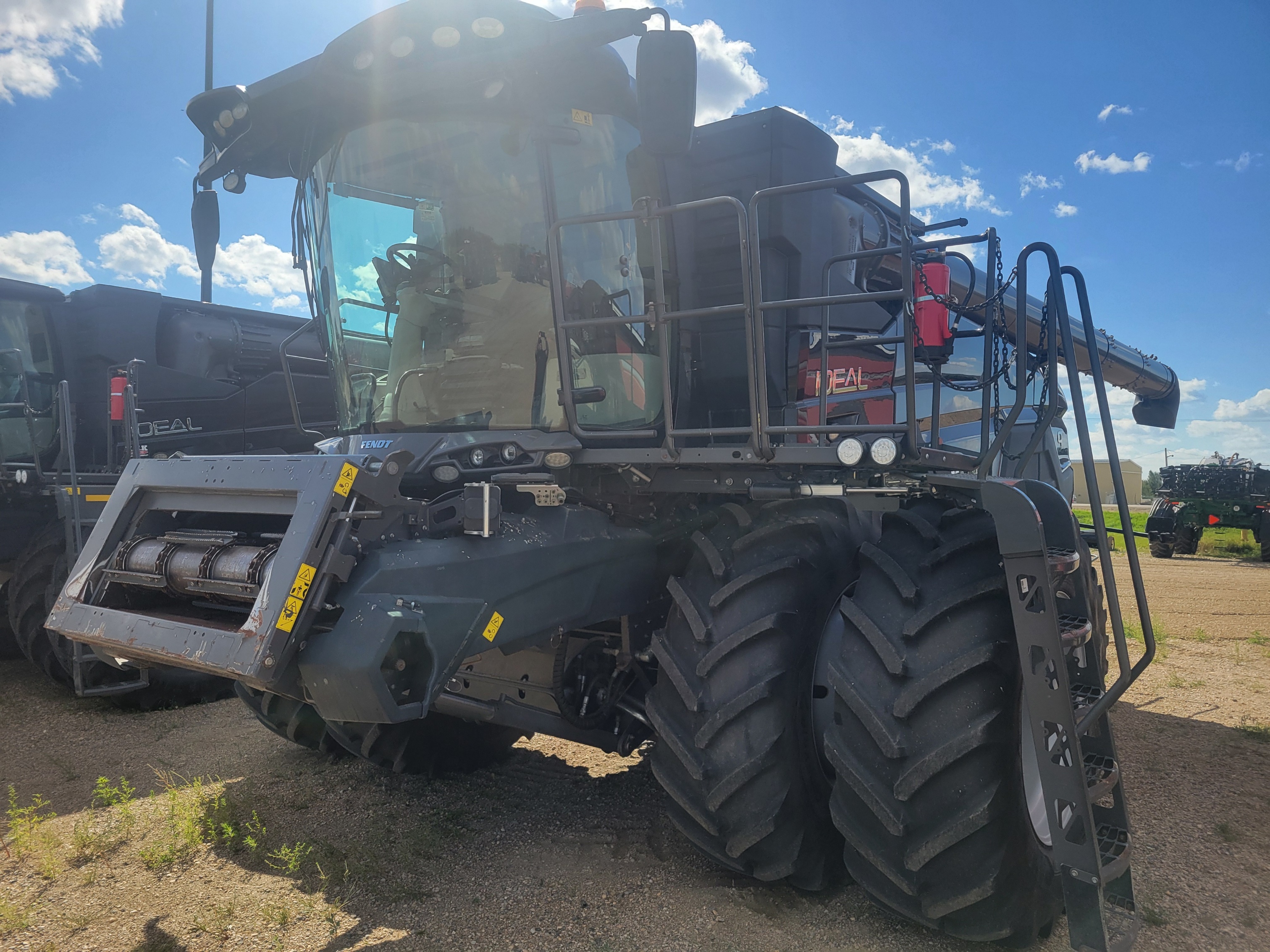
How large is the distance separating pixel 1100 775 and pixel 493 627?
6.62 feet

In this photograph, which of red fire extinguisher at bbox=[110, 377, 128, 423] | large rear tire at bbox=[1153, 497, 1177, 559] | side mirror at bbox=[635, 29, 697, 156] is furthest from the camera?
large rear tire at bbox=[1153, 497, 1177, 559]

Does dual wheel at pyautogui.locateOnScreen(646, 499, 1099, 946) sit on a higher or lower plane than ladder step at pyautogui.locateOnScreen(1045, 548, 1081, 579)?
lower

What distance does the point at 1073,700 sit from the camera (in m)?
2.63

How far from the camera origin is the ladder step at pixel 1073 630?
2.55 metres

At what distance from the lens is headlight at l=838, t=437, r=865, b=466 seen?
2828 millimetres

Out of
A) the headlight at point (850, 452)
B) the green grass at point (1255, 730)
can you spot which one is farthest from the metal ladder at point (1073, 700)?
the green grass at point (1255, 730)

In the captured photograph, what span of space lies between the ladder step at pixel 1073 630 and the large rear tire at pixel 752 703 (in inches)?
30.5

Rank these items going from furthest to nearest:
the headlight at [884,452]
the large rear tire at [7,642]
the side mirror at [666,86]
Answer: the large rear tire at [7,642] → the side mirror at [666,86] → the headlight at [884,452]

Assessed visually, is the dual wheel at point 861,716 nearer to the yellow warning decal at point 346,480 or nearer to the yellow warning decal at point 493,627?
the yellow warning decal at point 493,627

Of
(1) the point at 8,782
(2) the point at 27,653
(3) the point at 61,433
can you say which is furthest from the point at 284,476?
(2) the point at 27,653

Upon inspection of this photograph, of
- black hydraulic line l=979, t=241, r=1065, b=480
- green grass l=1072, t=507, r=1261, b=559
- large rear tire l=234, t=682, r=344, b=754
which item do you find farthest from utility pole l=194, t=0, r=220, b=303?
green grass l=1072, t=507, r=1261, b=559

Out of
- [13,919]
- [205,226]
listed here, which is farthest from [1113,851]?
[205,226]

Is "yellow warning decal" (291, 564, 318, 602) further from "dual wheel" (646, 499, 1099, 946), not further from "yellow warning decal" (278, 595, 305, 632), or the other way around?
"dual wheel" (646, 499, 1099, 946)

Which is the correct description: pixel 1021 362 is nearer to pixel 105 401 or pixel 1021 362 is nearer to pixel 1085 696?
pixel 1085 696
